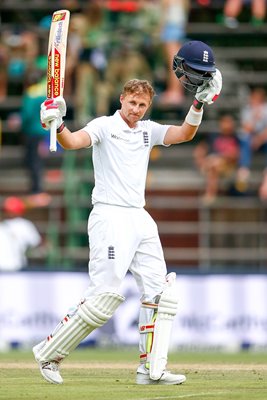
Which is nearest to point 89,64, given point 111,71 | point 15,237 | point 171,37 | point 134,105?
point 111,71

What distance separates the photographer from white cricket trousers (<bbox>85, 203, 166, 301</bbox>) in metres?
8.30

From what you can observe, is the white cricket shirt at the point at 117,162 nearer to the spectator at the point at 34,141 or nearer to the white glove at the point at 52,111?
the white glove at the point at 52,111

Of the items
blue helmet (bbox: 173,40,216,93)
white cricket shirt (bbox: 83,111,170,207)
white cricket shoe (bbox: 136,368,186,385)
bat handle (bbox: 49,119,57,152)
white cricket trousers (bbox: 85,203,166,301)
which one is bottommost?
white cricket shoe (bbox: 136,368,186,385)

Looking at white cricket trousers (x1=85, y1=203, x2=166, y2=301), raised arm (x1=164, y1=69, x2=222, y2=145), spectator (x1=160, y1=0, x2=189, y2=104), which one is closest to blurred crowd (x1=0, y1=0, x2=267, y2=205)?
spectator (x1=160, y1=0, x2=189, y2=104)

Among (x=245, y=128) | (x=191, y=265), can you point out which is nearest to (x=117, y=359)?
(x=191, y=265)

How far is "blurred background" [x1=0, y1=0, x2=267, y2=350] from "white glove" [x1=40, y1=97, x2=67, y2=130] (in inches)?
271

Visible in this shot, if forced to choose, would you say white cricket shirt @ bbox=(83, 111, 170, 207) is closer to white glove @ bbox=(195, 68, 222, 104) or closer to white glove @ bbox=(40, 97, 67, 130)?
white glove @ bbox=(40, 97, 67, 130)

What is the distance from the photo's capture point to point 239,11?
20.5 metres

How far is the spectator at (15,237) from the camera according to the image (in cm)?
1573

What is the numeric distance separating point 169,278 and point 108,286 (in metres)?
0.46

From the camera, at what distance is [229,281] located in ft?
50.0

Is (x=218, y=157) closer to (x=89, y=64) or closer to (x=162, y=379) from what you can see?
(x=89, y=64)

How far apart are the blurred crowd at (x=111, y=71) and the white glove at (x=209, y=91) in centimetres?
872

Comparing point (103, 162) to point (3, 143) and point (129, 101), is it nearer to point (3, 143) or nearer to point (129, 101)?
point (129, 101)
